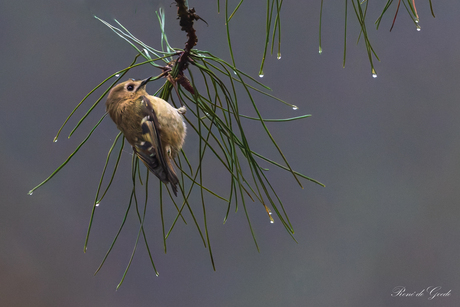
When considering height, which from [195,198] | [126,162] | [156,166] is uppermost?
[156,166]

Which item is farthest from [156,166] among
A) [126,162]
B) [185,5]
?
[126,162]

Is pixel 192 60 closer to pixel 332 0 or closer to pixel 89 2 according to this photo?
pixel 89 2

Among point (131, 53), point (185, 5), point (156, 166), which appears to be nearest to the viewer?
point (185, 5)

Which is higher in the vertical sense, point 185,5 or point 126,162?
point 185,5

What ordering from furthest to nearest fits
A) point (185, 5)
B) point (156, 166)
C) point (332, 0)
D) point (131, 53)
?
point (332, 0)
point (131, 53)
point (156, 166)
point (185, 5)
